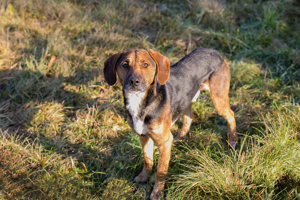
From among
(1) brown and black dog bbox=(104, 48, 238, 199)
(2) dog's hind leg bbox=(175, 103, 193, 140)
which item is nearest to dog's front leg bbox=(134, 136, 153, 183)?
(1) brown and black dog bbox=(104, 48, 238, 199)

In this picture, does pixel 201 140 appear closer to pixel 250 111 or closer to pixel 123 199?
pixel 250 111

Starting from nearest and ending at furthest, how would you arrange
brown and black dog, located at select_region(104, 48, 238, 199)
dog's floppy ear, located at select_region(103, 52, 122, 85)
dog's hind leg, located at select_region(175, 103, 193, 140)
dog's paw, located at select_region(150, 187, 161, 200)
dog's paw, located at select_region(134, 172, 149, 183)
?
brown and black dog, located at select_region(104, 48, 238, 199)
dog's floppy ear, located at select_region(103, 52, 122, 85)
dog's paw, located at select_region(150, 187, 161, 200)
dog's paw, located at select_region(134, 172, 149, 183)
dog's hind leg, located at select_region(175, 103, 193, 140)

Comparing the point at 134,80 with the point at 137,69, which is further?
the point at 137,69

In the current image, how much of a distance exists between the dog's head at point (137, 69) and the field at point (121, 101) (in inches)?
47.6

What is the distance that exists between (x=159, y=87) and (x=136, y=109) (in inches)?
16.0

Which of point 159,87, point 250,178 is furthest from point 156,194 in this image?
point 159,87

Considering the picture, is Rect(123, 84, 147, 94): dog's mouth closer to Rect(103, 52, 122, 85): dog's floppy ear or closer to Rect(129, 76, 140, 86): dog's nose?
Rect(129, 76, 140, 86): dog's nose

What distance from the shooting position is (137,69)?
2.65 m

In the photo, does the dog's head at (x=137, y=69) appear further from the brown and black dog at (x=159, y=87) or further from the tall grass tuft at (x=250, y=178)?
the tall grass tuft at (x=250, y=178)

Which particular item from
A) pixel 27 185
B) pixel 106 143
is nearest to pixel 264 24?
pixel 106 143

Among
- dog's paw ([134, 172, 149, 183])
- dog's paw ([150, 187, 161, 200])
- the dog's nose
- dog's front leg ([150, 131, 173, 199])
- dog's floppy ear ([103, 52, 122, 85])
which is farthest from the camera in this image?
dog's paw ([134, 172, 149, 183])

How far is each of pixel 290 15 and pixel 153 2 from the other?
160 inches

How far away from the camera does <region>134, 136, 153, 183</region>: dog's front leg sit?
10.8ft

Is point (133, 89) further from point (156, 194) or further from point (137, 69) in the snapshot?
point (156, 194)
